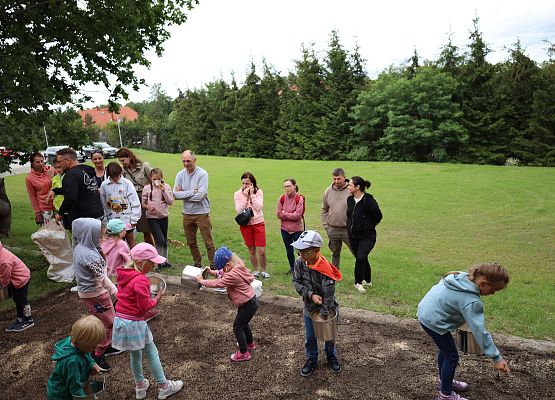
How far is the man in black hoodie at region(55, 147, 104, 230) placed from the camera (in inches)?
247

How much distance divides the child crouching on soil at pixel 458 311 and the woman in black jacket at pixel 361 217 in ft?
9.38

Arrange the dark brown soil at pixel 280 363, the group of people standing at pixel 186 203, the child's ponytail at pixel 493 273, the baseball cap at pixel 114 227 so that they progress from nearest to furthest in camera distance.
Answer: the child's ponytail at pixel 493 273 < the dark brown soil at pixel 280 363 < the baseball cap at pixel 114 227 < the group of people standing at pixel 186 203

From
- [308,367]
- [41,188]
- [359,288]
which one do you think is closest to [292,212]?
[359,288]

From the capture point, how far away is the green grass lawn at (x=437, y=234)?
252 inches

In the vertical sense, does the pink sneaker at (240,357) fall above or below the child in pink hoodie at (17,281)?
below

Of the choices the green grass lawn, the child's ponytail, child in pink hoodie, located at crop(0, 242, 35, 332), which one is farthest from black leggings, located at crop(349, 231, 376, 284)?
child in pink hoodie, located at crop(0, 242, 35, 332)

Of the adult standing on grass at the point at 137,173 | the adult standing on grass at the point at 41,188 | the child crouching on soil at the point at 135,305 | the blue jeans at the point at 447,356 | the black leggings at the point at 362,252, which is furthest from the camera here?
the adult standing on grass at the point at 41,188

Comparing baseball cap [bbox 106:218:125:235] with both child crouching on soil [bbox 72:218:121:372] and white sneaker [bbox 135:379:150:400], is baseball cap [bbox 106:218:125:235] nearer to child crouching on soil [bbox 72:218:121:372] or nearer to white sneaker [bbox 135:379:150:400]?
child crouching on soil [bbox 72:218:121:372]

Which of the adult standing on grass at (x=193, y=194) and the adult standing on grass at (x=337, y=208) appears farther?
the adult standing on grass at (x=193, y=194)

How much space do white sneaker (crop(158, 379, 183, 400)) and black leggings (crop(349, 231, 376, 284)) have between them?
349cm

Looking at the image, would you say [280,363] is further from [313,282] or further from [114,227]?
[114,227]

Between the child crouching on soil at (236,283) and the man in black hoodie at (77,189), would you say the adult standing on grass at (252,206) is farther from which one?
the child crouching on soil at (236,283)

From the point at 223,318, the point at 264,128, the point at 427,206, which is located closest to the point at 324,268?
the point at 223,318

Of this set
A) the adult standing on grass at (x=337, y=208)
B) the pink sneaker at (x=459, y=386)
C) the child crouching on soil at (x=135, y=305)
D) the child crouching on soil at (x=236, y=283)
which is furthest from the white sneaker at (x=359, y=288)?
the child crouching on soil at (x=135, y=305)
